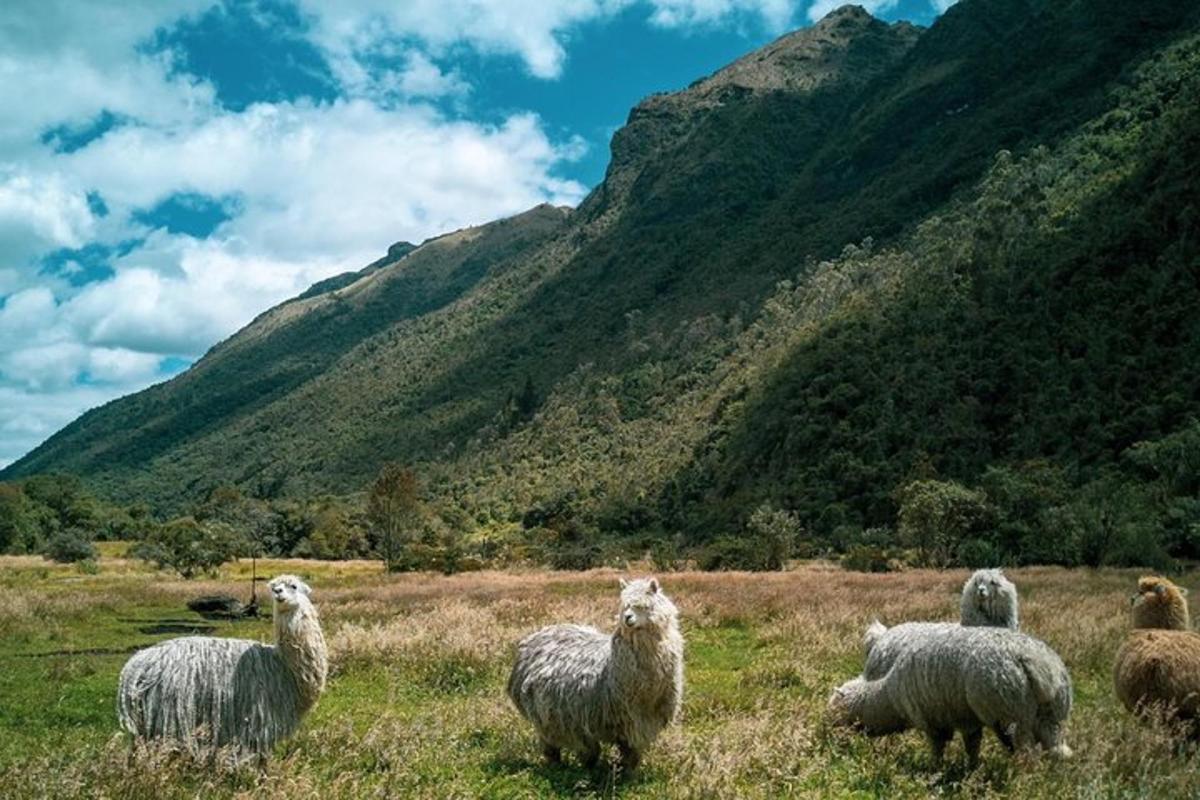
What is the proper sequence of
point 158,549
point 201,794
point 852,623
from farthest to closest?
point 158,549, point 852,623, point 201,794

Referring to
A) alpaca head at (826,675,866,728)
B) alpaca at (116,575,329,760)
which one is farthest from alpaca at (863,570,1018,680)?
alpaca at (116,575,329,760)

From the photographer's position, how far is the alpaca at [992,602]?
963 centimetres

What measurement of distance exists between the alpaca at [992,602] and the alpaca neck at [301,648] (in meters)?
7.33

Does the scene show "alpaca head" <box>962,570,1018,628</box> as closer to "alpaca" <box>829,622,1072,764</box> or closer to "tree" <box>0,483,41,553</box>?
"alpaca" <box>829,622,1072,764</box>

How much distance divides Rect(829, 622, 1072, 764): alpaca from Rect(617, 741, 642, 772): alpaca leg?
9.49ft

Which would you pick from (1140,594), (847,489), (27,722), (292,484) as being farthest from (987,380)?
(292,484)

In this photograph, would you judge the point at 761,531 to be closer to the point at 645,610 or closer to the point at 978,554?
the point at 978,554

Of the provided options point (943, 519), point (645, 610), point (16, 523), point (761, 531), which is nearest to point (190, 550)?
point (761, 531)

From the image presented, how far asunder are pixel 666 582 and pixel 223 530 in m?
58.5

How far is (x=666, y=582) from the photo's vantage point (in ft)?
120

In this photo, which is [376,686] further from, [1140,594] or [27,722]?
[1140,594]

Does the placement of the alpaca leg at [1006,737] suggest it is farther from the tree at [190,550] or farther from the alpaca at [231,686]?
the tree at [190,550]

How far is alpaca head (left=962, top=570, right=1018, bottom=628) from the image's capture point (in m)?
9.63

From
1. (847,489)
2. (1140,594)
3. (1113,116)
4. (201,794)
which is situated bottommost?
(847,489)
